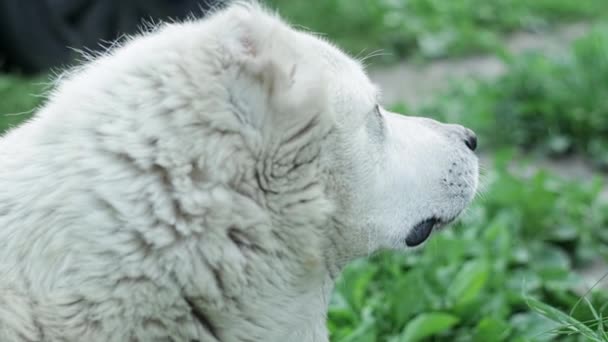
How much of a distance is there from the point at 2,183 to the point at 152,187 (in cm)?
37

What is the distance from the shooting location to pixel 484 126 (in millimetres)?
5020

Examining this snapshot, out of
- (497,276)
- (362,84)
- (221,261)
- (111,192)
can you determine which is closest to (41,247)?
(111,192)

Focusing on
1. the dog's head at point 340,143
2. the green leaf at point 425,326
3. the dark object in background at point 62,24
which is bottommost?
the green leaf at point 425,326

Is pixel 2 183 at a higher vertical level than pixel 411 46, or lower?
higher

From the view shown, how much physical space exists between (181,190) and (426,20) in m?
5.67

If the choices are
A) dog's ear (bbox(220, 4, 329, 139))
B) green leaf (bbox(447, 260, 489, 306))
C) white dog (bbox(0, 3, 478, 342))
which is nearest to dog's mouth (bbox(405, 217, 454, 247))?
white dog (bbox(0, 3, 478, 342))

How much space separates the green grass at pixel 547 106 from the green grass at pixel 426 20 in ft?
4.29

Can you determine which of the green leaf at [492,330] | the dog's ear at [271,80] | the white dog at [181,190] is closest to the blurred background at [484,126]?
the green leaf at [492,330]

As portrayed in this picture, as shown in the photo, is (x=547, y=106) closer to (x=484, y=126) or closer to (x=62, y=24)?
(x=484, y=126)

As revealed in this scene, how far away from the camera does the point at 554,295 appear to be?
3312mm

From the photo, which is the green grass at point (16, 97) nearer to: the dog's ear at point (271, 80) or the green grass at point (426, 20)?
the green grass at point (426, 20)

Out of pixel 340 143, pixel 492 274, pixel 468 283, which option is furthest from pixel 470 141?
pixel 492 274

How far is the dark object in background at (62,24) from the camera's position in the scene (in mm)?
5754

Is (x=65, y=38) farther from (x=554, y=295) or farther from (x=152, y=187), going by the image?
(x=152, y=187)
